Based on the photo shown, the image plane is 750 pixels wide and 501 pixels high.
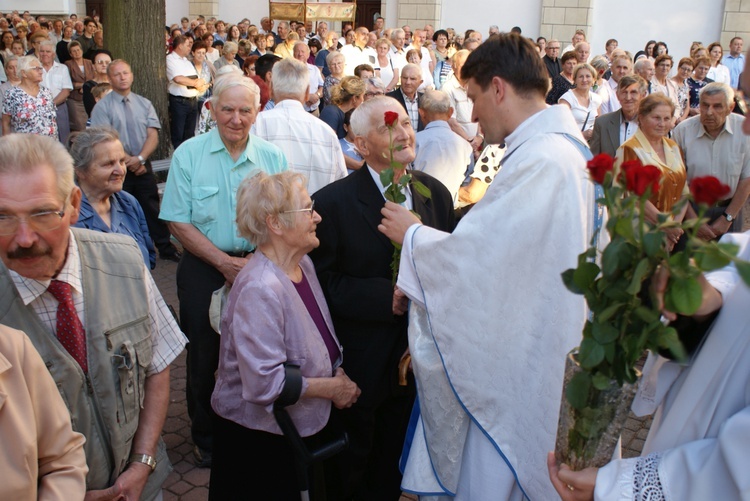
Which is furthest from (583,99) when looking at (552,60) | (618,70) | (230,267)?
(230,267)

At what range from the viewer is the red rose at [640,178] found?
4.55 feet

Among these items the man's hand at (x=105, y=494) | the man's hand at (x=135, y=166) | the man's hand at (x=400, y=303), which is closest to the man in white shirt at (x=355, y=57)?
the man's hand at (x=135, y=166)

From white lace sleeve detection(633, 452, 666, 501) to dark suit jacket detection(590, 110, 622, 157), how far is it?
206 inches

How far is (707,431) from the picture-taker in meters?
1.62

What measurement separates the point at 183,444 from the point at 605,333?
3419 mm

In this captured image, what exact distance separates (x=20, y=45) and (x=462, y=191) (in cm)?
1078

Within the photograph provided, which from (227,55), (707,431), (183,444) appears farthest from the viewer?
(227,55)

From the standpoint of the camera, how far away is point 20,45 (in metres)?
13.0

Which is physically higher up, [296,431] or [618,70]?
[618,70]

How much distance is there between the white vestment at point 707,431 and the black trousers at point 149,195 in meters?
6.00

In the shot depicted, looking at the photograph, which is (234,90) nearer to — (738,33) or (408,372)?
(408,372)

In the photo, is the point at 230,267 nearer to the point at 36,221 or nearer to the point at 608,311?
the point at 36,221

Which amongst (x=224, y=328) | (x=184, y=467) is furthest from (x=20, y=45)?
(x=224, y=328)

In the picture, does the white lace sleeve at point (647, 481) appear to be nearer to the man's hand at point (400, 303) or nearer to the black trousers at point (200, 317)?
the man's hand at point (400, 303)
